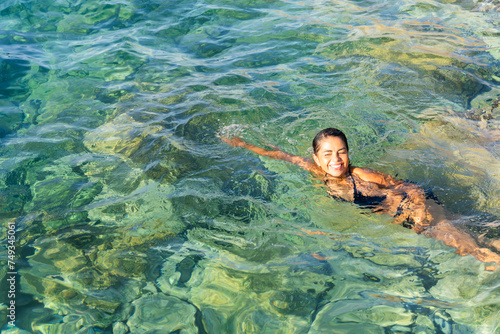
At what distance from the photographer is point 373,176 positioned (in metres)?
4.80

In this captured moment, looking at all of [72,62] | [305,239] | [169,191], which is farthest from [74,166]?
[72,62]

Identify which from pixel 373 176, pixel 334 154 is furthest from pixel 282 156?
pixel 373 176

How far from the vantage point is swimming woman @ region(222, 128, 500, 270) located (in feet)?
13.6

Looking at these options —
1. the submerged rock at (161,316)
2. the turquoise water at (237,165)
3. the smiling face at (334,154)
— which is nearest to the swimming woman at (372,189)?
the smiling face at (334,154)

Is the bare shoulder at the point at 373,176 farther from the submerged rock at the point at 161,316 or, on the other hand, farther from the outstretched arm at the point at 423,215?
the submerged rock at the point at 161,316

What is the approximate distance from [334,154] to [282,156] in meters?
0.86

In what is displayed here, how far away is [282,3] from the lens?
10617 millimetres

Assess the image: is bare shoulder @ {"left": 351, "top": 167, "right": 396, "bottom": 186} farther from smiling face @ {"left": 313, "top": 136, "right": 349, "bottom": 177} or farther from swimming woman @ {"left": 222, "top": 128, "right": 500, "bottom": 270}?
smiling face @ {"left": 313, "top": 136, "right": 349, "bottom": 177}

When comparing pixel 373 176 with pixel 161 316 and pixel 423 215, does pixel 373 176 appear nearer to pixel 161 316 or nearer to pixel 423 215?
pixel 423 215

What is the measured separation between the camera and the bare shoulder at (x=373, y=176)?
15.6ft

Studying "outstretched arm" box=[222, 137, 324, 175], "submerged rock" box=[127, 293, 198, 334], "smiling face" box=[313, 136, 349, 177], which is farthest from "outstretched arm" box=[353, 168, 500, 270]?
"submerged rock" box=[127, 293, 198, 334]

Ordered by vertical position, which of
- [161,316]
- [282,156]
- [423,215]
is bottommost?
[161,316]

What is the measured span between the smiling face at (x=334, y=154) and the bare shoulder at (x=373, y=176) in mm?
215

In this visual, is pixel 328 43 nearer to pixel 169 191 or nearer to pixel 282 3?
pixel 282 3
